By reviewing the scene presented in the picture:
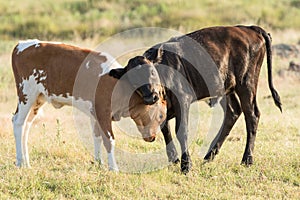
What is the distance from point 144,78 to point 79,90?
102 centimetres

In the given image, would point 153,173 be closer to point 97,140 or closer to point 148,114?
point 148,114

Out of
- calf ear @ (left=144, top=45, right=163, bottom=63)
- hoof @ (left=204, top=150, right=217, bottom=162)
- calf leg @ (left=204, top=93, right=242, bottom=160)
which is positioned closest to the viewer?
calf ear @ (left=144, top=45, right=163, bottom=63)

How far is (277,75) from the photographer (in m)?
16.8

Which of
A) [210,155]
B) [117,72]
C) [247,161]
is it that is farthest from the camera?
[210,155]

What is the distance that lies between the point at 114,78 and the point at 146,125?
2.30ft

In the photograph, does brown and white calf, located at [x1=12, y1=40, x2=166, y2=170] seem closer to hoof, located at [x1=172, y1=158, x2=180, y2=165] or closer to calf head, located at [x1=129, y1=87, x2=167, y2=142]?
calf head, located at [x1=129, y1=87, x2=167, y2=142]

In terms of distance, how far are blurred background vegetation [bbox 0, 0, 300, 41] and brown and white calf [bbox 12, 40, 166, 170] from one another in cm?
1544

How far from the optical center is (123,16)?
91.9 ft

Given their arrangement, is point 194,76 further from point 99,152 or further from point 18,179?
point 18,179

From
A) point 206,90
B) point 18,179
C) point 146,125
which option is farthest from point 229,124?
point 18,179

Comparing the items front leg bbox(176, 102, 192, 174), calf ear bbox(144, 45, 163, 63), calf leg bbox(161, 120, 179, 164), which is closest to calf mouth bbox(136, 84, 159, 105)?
calf ear bbox(144, 45, 163, 63)

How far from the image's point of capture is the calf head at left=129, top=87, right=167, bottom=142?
7.63 metres

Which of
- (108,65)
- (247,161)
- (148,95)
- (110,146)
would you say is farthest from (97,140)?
(247,161)

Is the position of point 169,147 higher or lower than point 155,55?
lower
